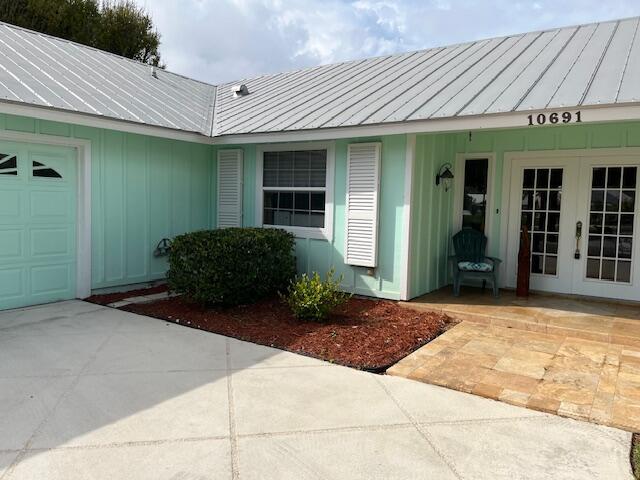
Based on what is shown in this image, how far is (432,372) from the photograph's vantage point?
14.1 ft

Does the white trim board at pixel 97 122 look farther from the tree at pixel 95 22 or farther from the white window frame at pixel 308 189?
the tree at pixel 95 22

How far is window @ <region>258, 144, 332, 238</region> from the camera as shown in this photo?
24.5 feet

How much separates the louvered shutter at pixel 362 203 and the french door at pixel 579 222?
232 cm

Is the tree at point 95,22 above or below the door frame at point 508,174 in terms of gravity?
above

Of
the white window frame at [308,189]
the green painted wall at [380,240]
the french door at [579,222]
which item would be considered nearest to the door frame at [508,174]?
the french door at [579,222]

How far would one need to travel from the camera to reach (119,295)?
7.24 meters

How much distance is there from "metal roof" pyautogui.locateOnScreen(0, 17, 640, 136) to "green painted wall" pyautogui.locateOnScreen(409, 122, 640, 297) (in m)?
0.84

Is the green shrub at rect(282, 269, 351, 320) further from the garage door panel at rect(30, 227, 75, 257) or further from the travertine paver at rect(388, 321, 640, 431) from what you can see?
the garage door panel at rect(30, 227, 75, 257)

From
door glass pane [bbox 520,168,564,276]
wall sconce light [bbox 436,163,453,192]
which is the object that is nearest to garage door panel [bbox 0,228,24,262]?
wall sconce light [bbox 436,163,453,192]

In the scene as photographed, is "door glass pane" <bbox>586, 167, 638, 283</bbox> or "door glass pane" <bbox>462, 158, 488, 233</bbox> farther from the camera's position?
"door glass pane" <bbox>462, 158, 488, 233</bbox>

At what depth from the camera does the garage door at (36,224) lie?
20.2 feet

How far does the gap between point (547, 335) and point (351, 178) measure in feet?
10.7

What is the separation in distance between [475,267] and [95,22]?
17.6 metres

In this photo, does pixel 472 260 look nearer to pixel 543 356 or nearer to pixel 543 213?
pixel 543 213
